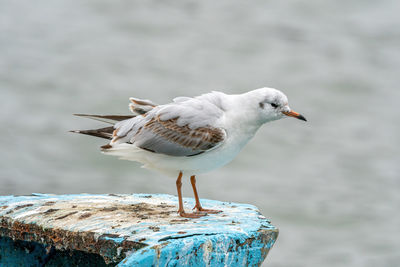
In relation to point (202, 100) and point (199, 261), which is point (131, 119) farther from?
point (199, 261)

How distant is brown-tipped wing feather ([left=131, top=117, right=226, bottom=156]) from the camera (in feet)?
15.1

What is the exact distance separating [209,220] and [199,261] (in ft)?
1.90

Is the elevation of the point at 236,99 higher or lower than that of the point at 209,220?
higher

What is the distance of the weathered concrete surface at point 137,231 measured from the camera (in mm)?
3977

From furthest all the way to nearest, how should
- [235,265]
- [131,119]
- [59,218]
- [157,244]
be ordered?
[131,119] → [59,218] → [235,265] → [157,244]

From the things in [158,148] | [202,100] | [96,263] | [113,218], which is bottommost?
[96,263]

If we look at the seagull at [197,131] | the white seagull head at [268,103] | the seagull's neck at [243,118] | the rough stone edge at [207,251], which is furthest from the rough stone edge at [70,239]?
the white seagull head at [268,103]

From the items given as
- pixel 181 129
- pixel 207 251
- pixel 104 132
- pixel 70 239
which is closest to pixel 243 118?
pixel 181 129

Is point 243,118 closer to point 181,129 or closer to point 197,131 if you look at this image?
point 197,131

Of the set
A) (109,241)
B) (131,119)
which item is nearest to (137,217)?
(109,241)

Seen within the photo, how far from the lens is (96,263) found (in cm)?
475

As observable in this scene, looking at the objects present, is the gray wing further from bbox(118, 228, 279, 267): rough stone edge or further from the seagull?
bbox(118, 228, 279, 267): rough stone edge

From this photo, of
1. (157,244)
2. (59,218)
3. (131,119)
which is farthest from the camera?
(131,119)

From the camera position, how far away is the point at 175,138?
4.71 meters
